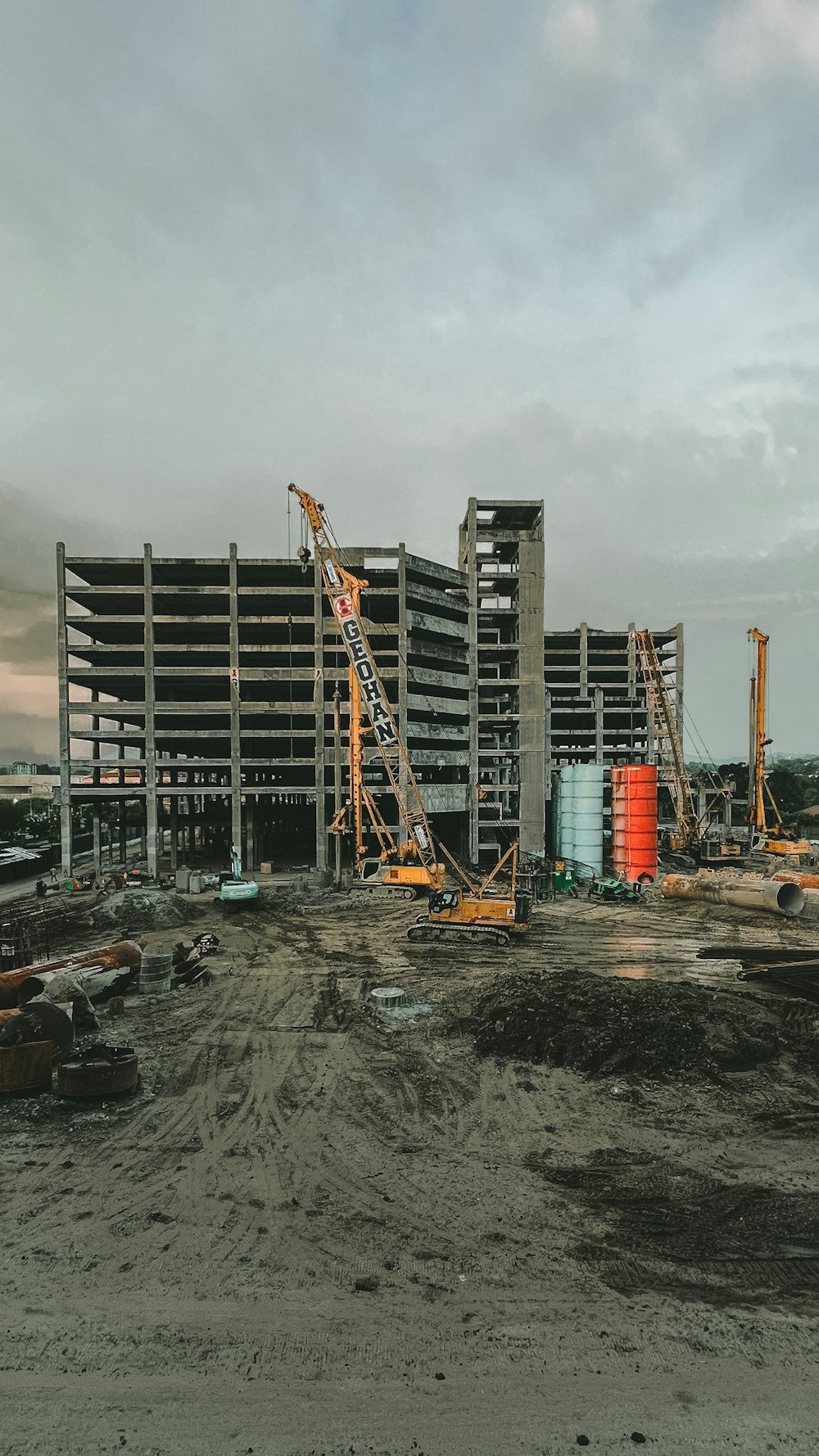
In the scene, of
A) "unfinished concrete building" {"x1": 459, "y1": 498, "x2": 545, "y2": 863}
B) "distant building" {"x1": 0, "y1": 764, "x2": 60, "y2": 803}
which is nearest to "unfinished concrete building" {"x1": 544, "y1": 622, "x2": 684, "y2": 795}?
"unfinished concrete building" {"x1": 459, "y1": 498, "x2": 545, "y2": 863}

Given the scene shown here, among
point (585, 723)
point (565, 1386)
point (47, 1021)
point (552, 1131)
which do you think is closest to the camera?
point (565, 1386)

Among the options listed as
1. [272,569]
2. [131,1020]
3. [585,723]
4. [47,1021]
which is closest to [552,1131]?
[47,1021]

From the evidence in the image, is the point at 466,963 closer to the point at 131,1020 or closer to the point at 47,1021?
the point at 131,1020

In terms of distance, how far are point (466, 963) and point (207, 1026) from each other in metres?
9.18

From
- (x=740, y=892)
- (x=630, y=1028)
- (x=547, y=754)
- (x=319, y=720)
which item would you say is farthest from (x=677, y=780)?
(x=630, y=1028)

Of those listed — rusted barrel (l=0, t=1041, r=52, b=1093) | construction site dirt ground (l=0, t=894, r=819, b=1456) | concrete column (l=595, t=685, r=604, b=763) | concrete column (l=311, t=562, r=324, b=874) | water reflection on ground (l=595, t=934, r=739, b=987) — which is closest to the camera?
construction site dirt ground (l=0, t=894, r=819, b=1456)

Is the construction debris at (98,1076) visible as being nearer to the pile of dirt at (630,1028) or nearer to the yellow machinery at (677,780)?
the pile of dirt at (630,1028)

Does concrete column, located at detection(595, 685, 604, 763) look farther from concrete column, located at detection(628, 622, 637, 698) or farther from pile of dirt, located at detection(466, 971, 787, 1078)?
pile of dirt, located at detection(466, 971, 787, 1078)

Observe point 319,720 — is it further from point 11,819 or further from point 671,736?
point 11,819

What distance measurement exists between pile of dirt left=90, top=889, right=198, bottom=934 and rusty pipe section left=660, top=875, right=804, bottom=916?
23.7m

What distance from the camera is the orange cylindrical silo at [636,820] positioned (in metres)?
37.7

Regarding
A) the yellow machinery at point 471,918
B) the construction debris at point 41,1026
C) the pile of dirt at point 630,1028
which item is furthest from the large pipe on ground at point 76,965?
the yellow machinery at point 471,918

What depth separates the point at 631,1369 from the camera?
6.61m

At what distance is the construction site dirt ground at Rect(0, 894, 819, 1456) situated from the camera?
6133mm
